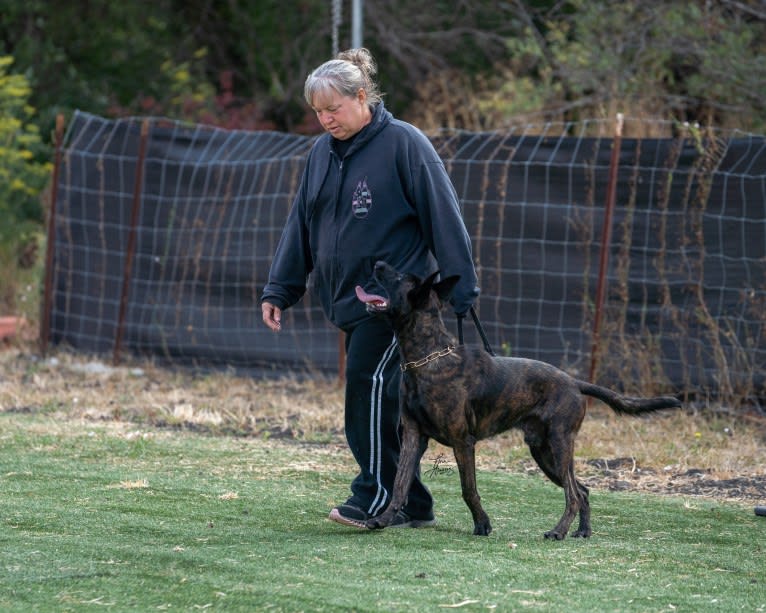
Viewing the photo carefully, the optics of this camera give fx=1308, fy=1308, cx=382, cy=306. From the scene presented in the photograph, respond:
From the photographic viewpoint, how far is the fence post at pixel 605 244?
9031 millimetres

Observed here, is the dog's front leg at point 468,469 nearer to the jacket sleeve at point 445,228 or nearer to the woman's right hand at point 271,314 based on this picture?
the jacket sleeve at point 445,228

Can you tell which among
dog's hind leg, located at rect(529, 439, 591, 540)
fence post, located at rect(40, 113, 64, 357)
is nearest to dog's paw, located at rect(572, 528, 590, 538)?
dog's hind leg, located at rect(529, 439, 591, 540)

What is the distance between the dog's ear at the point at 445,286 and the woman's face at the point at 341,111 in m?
0.79

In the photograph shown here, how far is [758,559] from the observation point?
5102 millimetres

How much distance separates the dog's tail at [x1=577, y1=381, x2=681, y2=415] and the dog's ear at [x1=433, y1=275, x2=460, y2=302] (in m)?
0.74

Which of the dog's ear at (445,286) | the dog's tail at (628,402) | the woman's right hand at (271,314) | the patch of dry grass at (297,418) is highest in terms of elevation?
the dog's ear at (445,286)

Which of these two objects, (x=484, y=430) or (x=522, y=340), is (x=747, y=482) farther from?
(x=522, y=340)

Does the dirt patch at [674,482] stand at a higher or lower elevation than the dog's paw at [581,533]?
lower

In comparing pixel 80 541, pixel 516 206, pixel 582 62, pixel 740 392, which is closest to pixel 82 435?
pixel 80 541

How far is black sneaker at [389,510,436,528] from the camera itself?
5.55 m

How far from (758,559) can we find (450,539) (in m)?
1.21

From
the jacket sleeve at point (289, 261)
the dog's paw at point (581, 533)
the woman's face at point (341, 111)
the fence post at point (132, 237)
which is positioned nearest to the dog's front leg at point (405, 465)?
the dog's paw at point (581, 533)

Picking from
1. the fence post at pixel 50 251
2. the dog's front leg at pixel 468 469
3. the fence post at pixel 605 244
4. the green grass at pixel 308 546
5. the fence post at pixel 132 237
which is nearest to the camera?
the green grass at pixel 308 546

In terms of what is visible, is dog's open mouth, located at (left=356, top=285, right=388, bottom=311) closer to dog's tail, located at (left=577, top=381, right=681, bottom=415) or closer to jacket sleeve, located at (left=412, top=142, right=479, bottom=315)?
jacket sleeve, located at (left=412, top=142, right=479, bottom=315)
